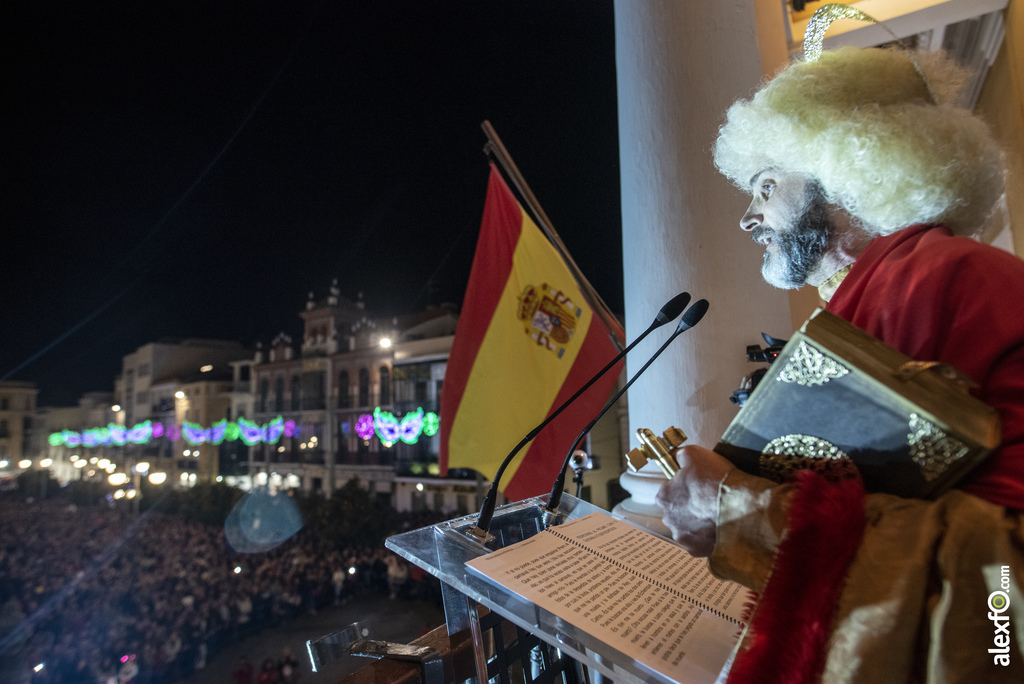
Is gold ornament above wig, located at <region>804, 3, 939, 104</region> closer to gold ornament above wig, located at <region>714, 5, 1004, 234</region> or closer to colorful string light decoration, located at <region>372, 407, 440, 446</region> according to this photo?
gold ornament above wig, located at <region>714, 5, 1004, 234</region>

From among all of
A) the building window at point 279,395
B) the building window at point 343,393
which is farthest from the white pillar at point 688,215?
the building window at point 279,395

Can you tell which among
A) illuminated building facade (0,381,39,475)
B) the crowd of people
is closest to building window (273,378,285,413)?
the crowd of people

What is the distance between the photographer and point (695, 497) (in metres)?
0.81

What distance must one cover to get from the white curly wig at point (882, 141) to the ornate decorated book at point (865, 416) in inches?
30.1

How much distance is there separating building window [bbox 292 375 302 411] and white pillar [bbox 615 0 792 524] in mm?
27194

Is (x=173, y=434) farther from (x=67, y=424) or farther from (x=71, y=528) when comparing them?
(x=67, y=424)

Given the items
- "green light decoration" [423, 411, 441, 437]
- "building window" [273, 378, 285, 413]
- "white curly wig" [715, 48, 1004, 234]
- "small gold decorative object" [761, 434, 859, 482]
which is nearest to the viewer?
"small gold decorative object" [761, 434, 859, 482]

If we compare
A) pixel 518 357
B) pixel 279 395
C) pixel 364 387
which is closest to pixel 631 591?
pixel 518 357

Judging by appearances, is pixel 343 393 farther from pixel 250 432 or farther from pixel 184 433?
pixel 184 433

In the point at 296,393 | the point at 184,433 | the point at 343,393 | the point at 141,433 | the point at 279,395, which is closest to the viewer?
the point at 343,393

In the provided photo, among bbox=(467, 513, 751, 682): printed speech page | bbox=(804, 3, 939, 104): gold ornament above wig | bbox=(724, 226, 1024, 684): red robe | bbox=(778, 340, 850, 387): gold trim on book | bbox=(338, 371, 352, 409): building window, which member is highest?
bbox=(338, 371, 352, 409): building window

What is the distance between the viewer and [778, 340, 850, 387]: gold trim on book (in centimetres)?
64

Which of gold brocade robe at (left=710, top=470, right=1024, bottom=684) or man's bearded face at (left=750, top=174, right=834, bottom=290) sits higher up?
man's bearded face at (left=750, top=174, right=834, bottom=290)

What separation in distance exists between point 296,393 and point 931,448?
29311mm
